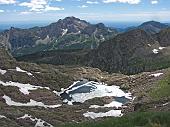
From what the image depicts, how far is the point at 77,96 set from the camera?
15362cm

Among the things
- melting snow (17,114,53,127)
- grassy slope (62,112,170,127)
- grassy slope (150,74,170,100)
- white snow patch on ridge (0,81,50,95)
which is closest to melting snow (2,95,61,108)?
white snow patch on ridge (0,81,50,95)

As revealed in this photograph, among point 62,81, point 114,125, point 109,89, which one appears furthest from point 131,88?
point 114,125

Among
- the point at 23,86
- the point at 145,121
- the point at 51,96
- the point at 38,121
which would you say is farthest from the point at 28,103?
the point at 145,121

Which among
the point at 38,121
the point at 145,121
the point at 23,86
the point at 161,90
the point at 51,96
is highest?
the point at 145,121

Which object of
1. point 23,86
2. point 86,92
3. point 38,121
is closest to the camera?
point 38,121

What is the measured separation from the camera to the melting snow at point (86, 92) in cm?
15075

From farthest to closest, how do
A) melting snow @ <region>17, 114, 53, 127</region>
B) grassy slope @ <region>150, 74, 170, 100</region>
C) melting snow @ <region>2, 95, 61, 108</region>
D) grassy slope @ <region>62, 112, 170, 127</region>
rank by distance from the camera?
grassy slope @ <region>150, 74, 170, 100</region> → melting snow @ <region>2, 95, 61, 108</region> → melting snow @ <region>17, 114, 53, 127</region> → grassy slope @ <region>62, 112, 170, 127</region>

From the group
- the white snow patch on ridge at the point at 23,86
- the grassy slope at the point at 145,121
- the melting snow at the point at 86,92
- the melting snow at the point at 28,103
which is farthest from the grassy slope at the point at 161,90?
the grassy slope at the point at 145,121

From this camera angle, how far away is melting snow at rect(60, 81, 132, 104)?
15075cm

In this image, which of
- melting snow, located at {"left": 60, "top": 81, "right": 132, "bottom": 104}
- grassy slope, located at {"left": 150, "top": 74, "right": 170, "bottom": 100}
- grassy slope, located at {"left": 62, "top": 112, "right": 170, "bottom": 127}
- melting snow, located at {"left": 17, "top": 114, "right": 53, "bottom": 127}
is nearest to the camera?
grassy slope, located at {"left": 62, "top": 112, "right": 170, "bottom": 127}

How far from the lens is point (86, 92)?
15850 centimetres

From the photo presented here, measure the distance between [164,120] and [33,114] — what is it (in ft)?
280

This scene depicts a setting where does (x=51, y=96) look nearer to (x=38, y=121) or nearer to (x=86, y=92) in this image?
(x=86, y=92)

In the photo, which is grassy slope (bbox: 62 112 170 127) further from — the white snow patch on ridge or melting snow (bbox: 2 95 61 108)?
the white snow patch on ridge
